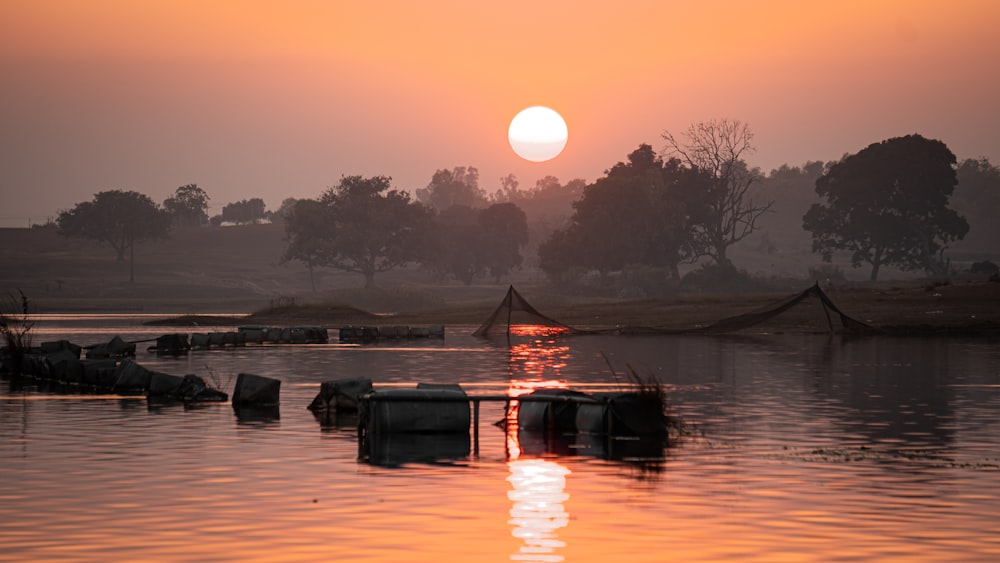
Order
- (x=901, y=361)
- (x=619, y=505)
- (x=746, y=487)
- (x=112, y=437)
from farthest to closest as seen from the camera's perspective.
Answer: (x=901, y=361)
(x=112, y=437)
(x=746, y=487)
(x=619, y=505)

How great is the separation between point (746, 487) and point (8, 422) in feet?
59.8

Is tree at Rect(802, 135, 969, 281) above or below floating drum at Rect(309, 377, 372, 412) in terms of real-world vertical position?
above

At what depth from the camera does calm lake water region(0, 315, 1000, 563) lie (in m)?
16.7

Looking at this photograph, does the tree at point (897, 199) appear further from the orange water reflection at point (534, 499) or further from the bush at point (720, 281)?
the orange water reflection at point (534, 499)

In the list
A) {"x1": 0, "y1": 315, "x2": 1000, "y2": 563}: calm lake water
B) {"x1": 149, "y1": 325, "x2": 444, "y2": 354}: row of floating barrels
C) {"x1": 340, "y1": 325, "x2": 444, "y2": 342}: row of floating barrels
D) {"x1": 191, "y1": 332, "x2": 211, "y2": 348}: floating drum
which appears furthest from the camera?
{"x1": 340, "y1": 325, "x2": 444, "y2": 342}: row of floating barrels

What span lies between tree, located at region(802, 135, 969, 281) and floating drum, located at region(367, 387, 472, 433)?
449 ft

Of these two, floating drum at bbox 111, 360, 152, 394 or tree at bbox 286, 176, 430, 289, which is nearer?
floating drum at bbox 111, 360, 152, 394

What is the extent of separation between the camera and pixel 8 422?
31.1 m

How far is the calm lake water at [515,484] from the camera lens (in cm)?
1673

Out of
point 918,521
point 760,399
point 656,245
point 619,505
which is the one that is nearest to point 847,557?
point 918,521

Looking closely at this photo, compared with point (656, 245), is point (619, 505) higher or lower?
lower

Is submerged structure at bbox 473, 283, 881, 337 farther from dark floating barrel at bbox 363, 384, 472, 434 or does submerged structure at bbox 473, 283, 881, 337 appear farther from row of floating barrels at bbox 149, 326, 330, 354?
dark floating barrel at bbox 363, 384, 472, 434

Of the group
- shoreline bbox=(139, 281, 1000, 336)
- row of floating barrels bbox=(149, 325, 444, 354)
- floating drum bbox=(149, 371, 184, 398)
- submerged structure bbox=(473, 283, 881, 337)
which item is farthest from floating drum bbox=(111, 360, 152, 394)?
shoreline bbox=(139, 281, 1000, 336)

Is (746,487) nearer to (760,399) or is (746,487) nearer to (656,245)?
(760,399)
